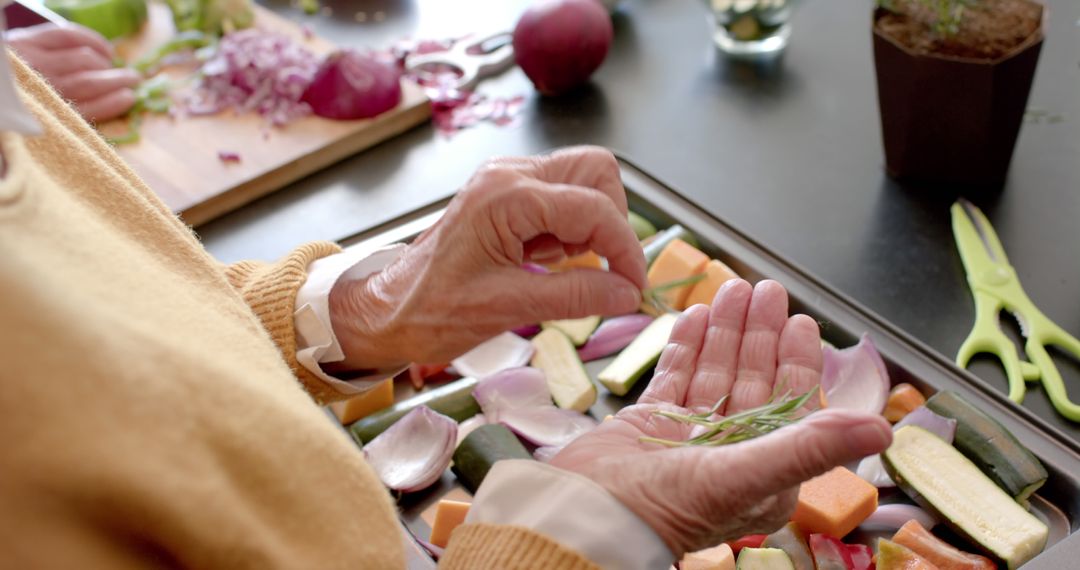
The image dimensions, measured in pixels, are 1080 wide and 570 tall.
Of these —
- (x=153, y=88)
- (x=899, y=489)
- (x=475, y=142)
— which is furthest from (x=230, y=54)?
(x=899, y=489)

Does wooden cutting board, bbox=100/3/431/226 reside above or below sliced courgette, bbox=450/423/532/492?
above

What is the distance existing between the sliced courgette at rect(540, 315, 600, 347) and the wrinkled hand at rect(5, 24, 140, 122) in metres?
1.06

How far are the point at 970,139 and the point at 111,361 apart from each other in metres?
1.27

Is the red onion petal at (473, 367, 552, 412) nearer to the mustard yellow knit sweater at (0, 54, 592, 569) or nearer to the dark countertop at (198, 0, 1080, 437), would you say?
the dark countertop at (198, 0, 1080, 437)

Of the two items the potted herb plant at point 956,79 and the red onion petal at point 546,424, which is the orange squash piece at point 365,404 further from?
the potted herb plant at point 956,79

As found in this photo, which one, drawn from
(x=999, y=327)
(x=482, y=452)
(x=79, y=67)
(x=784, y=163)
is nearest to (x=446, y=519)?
(x=482, y=452)

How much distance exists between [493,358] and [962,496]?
23.6 inches

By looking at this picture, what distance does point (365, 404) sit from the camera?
3.97 feet

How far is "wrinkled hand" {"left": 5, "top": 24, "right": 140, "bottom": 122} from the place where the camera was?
172 cm

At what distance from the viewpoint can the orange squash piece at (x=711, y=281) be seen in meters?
1.26

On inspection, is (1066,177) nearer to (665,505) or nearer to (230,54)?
(665,505)

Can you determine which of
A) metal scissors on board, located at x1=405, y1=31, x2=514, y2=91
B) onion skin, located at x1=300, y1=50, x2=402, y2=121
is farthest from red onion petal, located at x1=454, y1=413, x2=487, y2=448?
metal scissors on board, located at x1=405, y1=31, x2=514, y2=91

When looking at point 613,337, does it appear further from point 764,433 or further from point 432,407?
point 764,433

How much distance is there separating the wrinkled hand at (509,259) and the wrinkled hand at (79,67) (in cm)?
109
